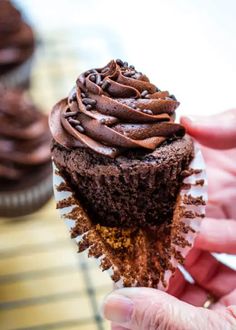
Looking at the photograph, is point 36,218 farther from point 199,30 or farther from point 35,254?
point 199,30

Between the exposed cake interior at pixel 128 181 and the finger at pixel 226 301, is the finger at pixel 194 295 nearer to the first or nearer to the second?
the finger at pixel 226 301

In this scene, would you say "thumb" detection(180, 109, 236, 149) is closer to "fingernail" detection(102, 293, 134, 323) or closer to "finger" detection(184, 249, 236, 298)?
"finger" detection(184, 249, 236, 298)

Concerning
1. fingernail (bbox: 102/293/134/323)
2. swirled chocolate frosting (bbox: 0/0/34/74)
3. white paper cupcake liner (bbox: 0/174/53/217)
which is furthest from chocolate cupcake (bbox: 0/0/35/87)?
fingernail (bbox: 102/293/134/323)

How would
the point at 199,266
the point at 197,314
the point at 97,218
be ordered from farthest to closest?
the point at 199,266, the point at 97,218, the point at 197,314

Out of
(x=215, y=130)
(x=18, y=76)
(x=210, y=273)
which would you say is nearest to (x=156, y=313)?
(x=210, y=273)

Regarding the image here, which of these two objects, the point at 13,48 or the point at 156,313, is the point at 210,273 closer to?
the point at 156,313

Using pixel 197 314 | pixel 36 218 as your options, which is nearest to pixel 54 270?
pixel 36 218
